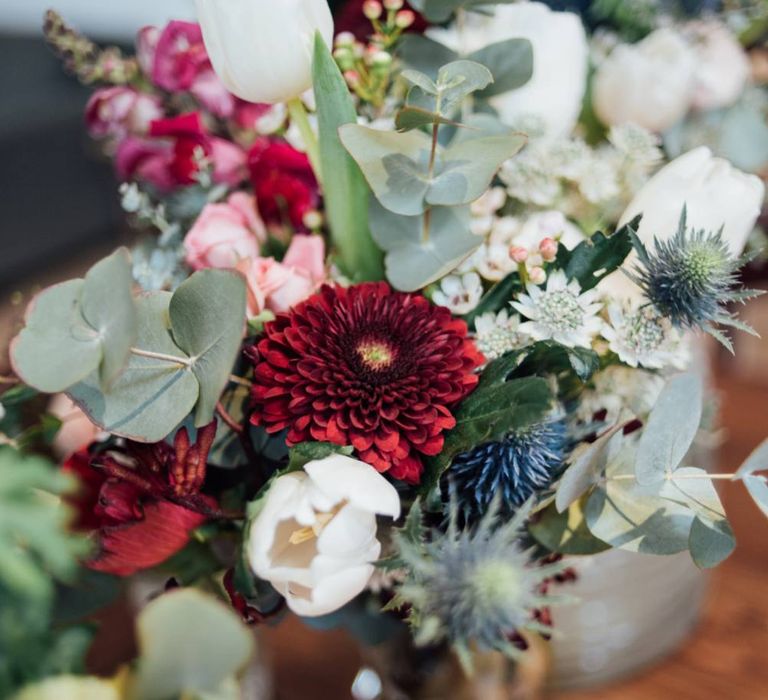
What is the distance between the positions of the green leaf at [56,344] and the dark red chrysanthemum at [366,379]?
0.07 meters

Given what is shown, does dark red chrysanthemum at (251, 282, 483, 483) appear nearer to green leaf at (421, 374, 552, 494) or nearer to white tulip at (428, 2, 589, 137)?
green leaf at (421, 374, 552, 494)

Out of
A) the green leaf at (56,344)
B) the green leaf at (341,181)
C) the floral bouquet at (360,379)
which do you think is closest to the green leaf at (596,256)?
the floral bouquet at (360,379)

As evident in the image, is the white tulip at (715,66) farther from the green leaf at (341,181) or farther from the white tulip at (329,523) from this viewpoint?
the white tulip at (329,523)

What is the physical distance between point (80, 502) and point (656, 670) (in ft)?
1.55

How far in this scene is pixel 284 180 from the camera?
1.47ft

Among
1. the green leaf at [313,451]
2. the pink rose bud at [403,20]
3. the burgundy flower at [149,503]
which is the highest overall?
the pink rose bud at [403,20]

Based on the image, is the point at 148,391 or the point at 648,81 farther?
the point at 648,81

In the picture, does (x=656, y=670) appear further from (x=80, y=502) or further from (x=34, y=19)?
(x=34, y=19)

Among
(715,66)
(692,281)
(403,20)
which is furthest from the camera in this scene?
(715,66)

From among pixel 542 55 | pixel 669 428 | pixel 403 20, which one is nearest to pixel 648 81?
pixel 542 55

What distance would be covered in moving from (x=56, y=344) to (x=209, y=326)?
0.19ft

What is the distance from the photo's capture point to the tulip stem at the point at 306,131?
402mm

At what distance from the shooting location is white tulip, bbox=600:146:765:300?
0.38 metres

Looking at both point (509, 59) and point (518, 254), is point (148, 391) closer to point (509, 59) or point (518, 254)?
point (518, 254)
